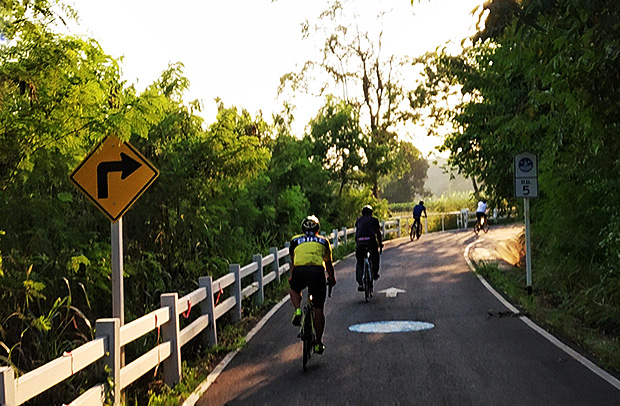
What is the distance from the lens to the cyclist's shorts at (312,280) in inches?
390

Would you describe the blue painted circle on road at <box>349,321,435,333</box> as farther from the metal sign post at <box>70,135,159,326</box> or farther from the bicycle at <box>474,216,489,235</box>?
the bicycle at <box>474,216,489,235</box>

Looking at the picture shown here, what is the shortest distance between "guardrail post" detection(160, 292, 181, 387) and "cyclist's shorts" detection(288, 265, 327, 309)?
1.68m

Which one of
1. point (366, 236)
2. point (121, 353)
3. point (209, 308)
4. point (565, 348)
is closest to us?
point (121, 353)

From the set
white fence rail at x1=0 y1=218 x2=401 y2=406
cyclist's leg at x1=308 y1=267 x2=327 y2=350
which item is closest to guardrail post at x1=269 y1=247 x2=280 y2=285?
white fence rail at x1=0 y1=218 x2=401 y2=406

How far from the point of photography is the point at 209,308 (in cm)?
1107

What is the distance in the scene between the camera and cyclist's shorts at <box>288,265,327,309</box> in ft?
32.5

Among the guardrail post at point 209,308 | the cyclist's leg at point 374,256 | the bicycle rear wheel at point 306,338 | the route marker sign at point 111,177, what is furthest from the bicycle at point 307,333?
the cyclist's leg at point 374,256

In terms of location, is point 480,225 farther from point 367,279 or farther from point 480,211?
point 367,279

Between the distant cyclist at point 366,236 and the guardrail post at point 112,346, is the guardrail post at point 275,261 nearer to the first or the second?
the distant cyclist at point 366,236

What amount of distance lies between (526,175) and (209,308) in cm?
806

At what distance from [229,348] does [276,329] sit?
1826 mm

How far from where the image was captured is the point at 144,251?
1323cm

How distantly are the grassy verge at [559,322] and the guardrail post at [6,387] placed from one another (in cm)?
687

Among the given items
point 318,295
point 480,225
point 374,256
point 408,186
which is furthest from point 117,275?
point 408,186
